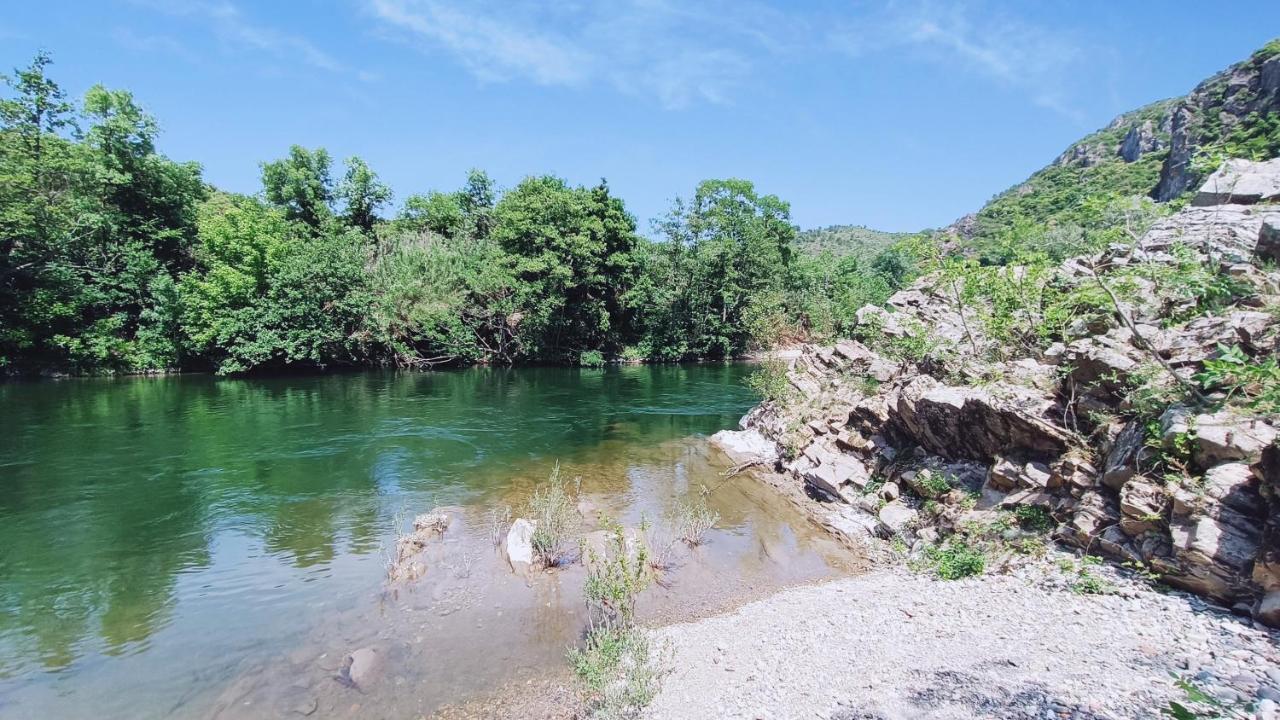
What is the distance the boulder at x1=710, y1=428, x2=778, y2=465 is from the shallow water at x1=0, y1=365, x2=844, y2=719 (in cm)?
86

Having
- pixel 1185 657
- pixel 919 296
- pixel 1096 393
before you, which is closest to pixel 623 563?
pixel 1185 657

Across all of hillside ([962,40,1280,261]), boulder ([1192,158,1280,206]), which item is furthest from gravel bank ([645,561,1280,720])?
hillside ([962,40,1280,261])

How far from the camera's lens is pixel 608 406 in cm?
2933

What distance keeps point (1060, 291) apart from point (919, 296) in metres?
7.47

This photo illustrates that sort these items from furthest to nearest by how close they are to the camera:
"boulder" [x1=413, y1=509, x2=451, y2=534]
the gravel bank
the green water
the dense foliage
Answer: the dense foliage → "boulder" [x1=413, y1=509, x2=451, y2=534] → the green water → the gravel bank

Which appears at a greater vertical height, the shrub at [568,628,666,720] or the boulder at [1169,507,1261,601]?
the boulder at [1169,507,1261,601]

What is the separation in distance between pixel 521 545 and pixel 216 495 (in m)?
9.49

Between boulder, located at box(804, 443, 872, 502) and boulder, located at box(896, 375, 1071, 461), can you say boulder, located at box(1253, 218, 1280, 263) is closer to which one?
boulder, located at box(896, 375, 1071, 461)

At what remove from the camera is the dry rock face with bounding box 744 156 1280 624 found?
23.9 feet

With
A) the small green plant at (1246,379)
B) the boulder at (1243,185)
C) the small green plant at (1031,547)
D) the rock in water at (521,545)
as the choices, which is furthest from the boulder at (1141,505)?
the rock in water at (521,545)

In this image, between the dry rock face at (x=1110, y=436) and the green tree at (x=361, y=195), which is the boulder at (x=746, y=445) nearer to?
the dry rock face at (x=1110, y=436)

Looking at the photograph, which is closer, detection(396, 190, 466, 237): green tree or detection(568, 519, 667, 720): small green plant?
detection(568, 519, 667, 720): small green plant

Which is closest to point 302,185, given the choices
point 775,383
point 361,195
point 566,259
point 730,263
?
point 361,195

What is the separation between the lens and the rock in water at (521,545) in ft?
35.8
